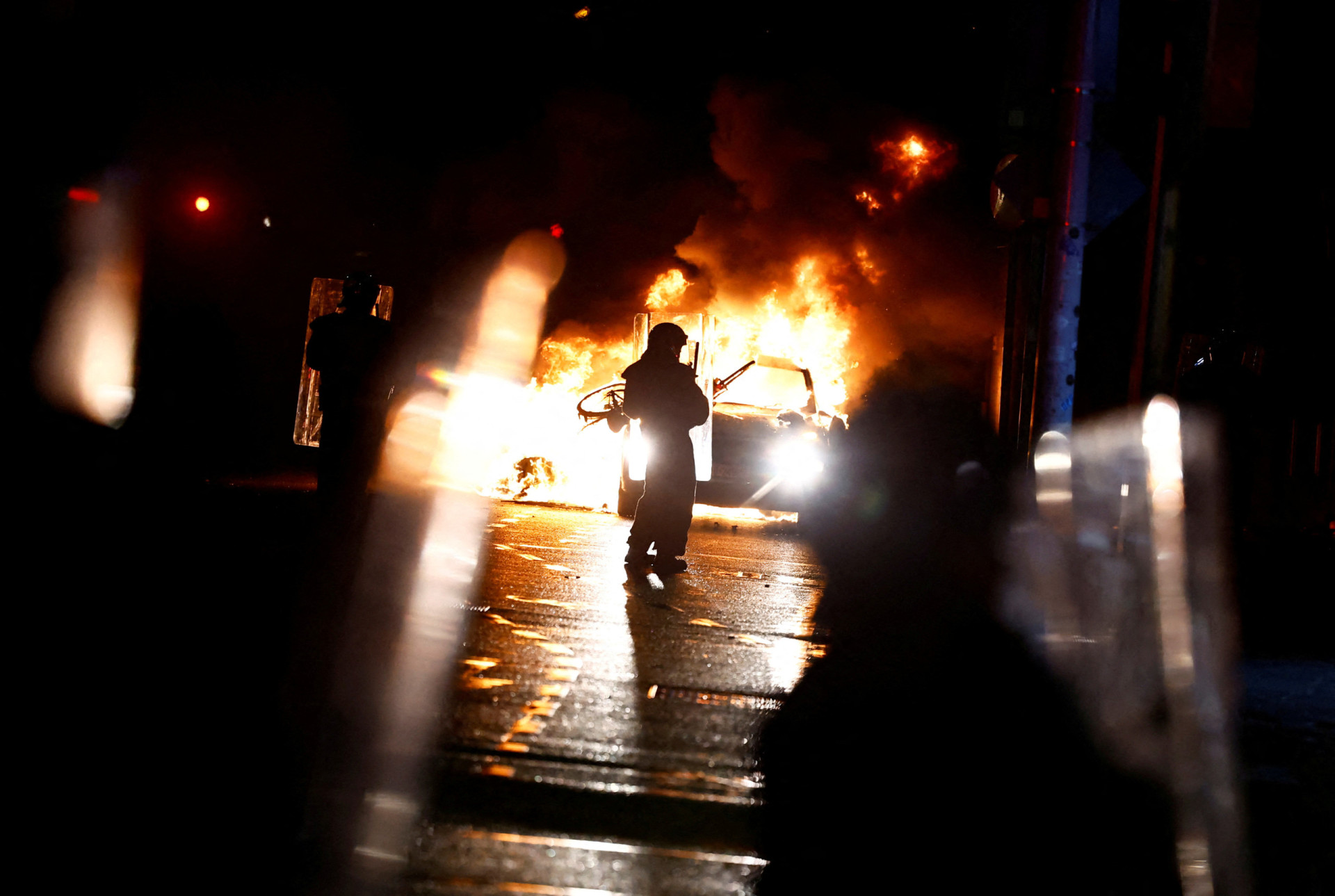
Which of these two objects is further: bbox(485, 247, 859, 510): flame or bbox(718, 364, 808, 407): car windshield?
bbox(485, 247, 859, 510): flame

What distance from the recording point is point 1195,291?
16.8 m

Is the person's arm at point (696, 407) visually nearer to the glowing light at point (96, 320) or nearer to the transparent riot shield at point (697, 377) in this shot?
the transparent riot shield at point (697, 377)

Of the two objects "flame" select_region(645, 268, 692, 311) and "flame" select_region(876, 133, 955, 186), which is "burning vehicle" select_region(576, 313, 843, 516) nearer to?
"flame" select_region(876, 133, 955, 186)

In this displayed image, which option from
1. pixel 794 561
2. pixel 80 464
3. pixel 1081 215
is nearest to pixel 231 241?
pixel 80 464

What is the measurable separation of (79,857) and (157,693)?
61.5 inches

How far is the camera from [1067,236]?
654 cm

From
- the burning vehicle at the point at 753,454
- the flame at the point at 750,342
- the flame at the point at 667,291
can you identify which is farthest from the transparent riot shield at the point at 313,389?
the flame at the point at 667,291

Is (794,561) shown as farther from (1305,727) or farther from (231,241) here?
(231,241)

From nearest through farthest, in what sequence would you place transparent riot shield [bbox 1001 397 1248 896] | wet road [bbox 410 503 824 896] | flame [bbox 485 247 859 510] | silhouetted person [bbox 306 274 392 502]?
wet road [bbox 410 503 824 896] → transparent riot shield [bbox 1001 397 1248 896] → silhouetted person [bbox 306 274 392 502] → flame [bbox 485 247 859 510]

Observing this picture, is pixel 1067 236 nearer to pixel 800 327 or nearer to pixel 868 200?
pixel 800 327

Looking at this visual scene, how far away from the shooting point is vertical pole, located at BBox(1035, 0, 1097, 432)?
641 centimetres

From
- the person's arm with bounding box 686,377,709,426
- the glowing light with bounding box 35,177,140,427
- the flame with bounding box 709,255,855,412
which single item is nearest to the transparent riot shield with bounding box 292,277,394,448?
the glowing light with bounding box 35,177,140,427

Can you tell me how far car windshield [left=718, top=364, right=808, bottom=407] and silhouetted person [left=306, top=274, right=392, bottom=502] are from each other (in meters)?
10.3

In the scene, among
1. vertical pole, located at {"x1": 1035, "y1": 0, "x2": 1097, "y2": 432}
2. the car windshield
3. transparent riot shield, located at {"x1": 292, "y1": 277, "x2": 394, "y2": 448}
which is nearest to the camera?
vertical pole, located at {"x1": 1035, "y1": 0, "x2": 1097, "y2": 432}
